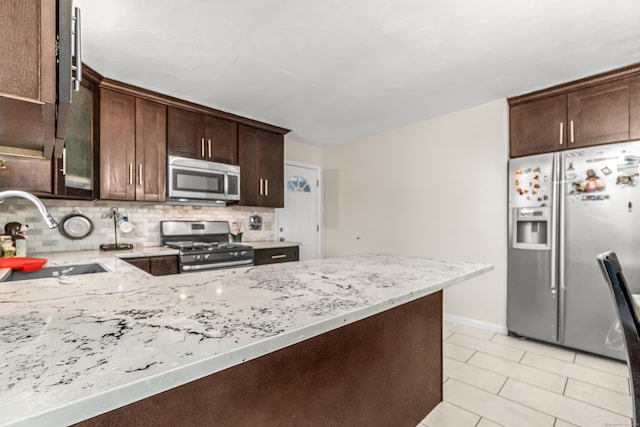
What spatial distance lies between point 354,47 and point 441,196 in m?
2.04

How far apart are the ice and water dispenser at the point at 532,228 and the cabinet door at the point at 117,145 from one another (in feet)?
11.8

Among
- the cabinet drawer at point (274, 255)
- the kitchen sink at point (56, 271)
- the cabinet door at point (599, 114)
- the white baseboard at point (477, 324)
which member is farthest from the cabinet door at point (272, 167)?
the cabinet door at point (599, 114)

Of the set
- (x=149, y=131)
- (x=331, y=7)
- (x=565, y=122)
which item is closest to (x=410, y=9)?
(x=331, y=7)

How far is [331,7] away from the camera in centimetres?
173

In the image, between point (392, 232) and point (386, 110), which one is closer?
point (386, 110)

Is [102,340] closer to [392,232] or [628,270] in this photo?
[628,270]

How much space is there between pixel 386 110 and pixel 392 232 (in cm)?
153

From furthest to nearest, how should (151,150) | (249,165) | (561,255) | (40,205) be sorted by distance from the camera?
(249,165)
(151,150)
(561,255)
(40,205)

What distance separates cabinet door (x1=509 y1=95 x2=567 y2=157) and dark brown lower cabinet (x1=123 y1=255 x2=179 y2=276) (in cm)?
340

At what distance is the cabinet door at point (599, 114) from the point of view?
2451 mm

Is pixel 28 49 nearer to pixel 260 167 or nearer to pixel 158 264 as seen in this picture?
pixel 158 264

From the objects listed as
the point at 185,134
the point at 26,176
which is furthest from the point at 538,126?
the point at 26,176

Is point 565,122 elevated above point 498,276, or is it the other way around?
point 565,122

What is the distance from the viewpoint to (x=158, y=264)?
2.74 meters
